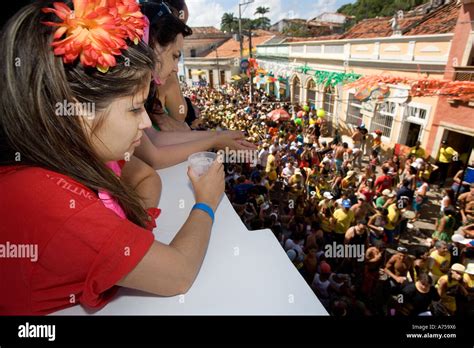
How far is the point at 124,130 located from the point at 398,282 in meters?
4.34

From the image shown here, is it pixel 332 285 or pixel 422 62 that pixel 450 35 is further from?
pixel 332 285

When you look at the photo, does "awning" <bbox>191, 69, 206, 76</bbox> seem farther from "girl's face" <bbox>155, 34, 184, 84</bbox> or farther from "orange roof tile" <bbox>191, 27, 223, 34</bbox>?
"girl's face" <bbox>155, 34, 184, 84</bbox>

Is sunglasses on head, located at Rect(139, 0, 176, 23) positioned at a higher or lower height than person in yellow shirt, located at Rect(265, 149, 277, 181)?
higher

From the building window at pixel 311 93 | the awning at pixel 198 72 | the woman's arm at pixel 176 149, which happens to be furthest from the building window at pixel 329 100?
the awning at pixel 198 72

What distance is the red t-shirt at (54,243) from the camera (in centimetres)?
58

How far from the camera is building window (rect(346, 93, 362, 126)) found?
12.6 m

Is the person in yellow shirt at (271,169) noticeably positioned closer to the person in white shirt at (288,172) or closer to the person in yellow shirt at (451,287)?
the person in white shirt at (288,172)

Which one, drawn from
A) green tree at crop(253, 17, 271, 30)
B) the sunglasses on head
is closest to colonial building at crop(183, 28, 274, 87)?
green tree at crop(253, 17, 271, 30)

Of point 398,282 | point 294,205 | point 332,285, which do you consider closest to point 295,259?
point 332,285

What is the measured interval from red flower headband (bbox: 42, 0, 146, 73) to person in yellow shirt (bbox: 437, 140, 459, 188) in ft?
31.2

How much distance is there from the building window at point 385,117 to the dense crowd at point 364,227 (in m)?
3.08

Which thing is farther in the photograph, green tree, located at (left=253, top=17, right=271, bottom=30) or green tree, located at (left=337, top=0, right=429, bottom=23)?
green tree, located at (left=253, top=17, right=271, bottom=30)

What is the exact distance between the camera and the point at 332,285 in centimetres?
360
